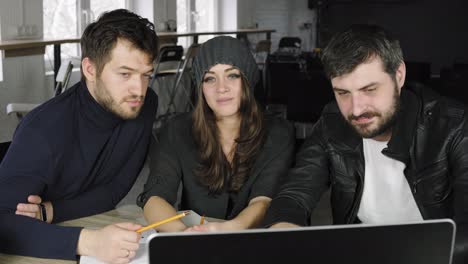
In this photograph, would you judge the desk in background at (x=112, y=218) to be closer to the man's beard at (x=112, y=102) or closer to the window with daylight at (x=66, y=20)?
the man's beard at (x=112, y=102)

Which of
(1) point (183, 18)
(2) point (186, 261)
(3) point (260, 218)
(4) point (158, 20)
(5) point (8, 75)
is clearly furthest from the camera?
(1) point (183, 18)

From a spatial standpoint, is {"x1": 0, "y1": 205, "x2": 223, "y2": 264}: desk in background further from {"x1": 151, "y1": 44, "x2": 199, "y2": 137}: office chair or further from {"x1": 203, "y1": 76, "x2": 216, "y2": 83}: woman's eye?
{"x1": 151, "y1": 44, "x2": 199, "y2": 137}: office chair

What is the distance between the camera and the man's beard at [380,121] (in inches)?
67.0

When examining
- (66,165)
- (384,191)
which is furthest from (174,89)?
(384,191)

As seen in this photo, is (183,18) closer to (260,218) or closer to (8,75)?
(8,75)

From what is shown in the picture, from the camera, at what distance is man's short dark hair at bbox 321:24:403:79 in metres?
1.68

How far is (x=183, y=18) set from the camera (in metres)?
9.36

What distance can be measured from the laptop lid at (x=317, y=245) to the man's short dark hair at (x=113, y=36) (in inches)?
44.3

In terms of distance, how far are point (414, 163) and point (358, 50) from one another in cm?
40

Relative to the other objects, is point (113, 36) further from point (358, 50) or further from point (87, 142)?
point (358, 50)

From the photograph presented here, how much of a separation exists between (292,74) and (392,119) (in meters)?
5.88

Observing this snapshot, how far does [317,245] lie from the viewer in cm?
90

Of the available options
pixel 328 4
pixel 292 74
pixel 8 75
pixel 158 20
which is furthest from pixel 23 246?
pixel 328 4

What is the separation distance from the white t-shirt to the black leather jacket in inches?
1.0
